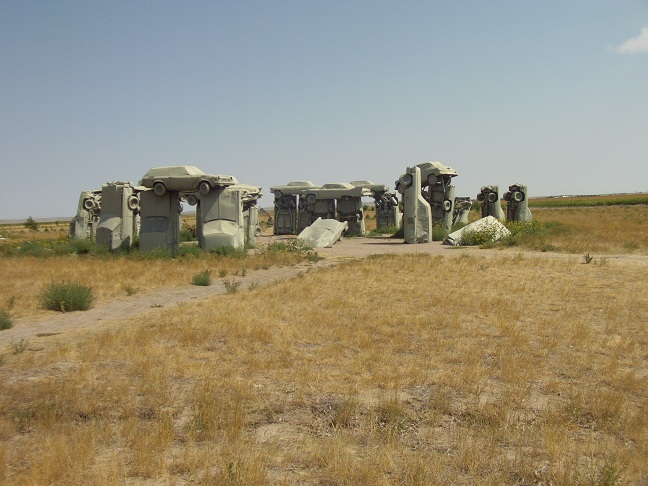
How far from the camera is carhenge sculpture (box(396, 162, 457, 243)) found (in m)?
27.6

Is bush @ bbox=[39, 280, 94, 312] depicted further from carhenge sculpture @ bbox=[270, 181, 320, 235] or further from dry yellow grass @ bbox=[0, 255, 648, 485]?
carhenge sculpture @ bbox=[270, 181, 320, 235]

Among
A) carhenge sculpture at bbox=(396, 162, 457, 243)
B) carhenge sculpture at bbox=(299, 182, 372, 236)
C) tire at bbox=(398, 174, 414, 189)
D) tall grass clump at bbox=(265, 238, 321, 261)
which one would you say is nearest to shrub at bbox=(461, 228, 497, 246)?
carhenge sculpture at bbox=(396, 162, 457, 243)

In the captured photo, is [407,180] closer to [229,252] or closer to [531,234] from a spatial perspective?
A: [531,234]

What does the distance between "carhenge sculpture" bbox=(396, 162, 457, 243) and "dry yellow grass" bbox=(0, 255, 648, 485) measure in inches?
661

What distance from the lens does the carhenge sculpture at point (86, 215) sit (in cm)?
2827

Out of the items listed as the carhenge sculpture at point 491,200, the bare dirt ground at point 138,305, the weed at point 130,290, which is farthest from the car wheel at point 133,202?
the carhenge sculpture at point 491,200

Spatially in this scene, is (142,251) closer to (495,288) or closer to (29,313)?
(29,313)

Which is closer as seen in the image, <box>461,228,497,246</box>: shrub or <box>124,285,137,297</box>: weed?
<box>124,285,137,297</box>: weed

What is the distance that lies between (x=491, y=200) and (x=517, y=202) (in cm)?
151

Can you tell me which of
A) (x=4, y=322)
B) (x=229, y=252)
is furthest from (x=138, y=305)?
(x=229, y=252)

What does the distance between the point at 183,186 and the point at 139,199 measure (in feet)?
11.5

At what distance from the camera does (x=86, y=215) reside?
28578 millimetres

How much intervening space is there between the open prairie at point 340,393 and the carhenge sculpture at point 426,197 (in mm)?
15732

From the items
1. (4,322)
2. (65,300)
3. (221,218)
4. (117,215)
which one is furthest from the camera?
(117,215)
